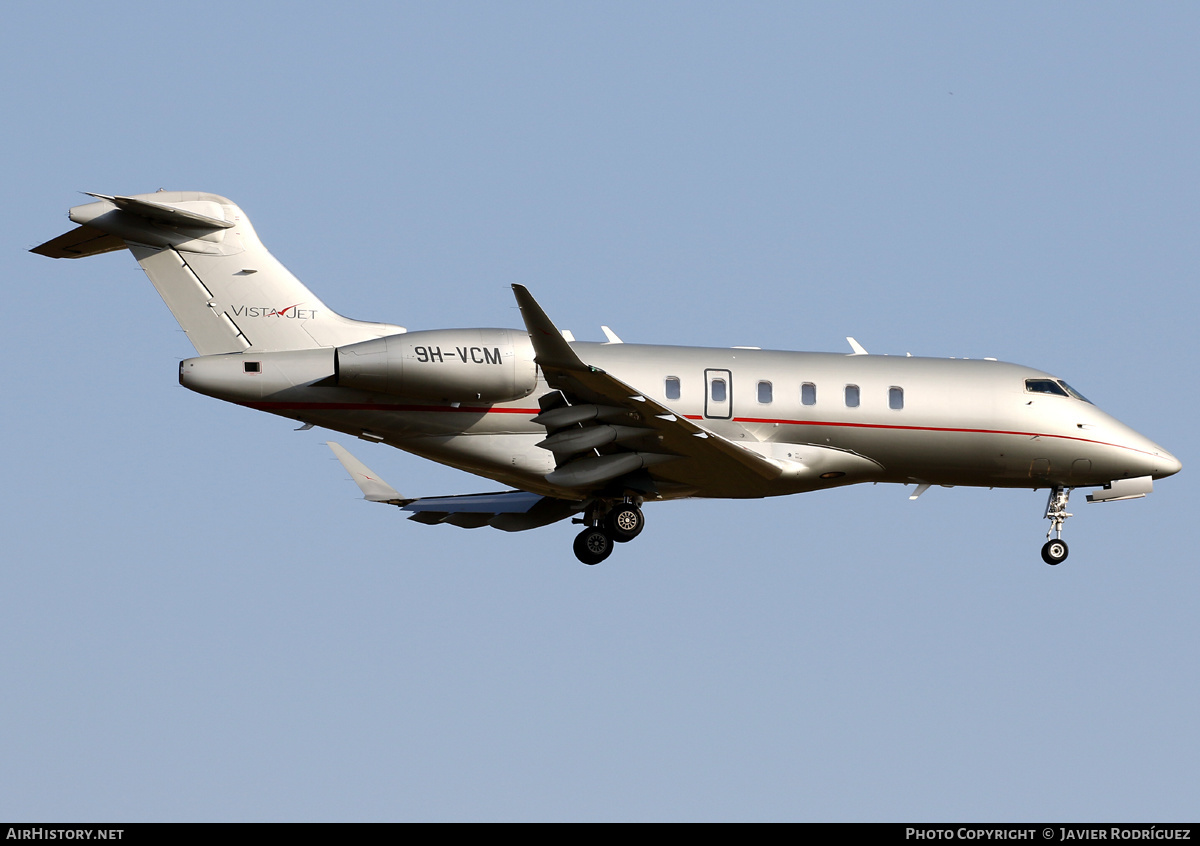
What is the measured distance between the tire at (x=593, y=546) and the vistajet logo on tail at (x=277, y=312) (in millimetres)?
5546

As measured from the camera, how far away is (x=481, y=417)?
21.9 meters

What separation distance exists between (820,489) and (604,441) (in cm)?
424

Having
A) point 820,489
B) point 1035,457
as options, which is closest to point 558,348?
point 820,489

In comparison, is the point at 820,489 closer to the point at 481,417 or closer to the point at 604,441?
the point at 604,441

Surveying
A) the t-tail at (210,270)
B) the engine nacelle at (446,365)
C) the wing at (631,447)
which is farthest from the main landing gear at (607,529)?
the t-tail at (210,270)

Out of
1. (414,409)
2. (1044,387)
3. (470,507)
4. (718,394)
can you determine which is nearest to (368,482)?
(470,507)

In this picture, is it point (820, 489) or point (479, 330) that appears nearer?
point (479, 330)

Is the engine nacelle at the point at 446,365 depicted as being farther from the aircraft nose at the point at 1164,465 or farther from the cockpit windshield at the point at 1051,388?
the aircraft nose at the point at 1164,465

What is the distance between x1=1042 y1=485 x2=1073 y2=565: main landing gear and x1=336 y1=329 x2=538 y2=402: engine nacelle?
9.58 meters

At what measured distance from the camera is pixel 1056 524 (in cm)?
2494

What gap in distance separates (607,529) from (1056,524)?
8.16m
